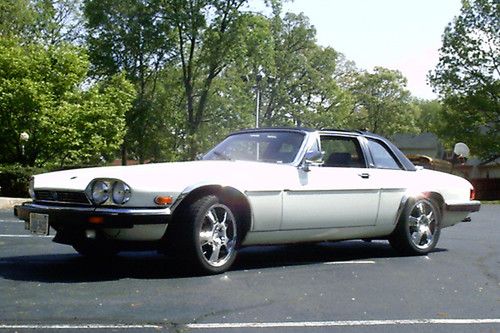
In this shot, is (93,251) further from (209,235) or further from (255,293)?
(255,293)

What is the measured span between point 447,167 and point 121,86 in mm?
17762

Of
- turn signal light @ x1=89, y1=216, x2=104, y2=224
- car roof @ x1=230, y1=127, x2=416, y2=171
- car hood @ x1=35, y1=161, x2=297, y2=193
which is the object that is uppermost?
car roof @ x1=230, y1=127, x2=416, y2=171

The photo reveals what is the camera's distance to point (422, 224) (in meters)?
8.51

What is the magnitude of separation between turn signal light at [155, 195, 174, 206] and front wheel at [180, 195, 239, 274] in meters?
0.22

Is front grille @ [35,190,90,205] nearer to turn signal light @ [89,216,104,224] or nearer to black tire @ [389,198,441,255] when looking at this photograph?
turn signal light @ [89,216,104,224]

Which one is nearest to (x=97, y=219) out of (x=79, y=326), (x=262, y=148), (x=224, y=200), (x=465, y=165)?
(x=224, y=200)

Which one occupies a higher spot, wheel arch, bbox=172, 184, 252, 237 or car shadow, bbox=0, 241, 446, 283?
wheel arch, bbox=172, 184, 252, 237

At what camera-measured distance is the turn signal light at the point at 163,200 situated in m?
6.10

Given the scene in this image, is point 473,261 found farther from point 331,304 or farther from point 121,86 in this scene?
point 121,86

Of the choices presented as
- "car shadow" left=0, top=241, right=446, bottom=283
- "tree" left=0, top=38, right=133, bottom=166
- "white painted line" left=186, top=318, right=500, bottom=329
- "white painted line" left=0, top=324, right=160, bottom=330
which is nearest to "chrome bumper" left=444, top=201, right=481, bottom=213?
"car shadow" left=0, top=241, right=446, bottom=283

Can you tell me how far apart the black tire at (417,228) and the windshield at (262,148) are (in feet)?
5.33

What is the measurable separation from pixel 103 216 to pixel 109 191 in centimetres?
23

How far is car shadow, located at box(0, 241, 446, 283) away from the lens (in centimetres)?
627

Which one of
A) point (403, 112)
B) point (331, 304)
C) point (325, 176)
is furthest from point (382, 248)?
point (403, 112)
